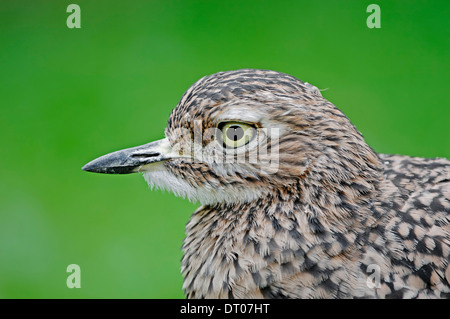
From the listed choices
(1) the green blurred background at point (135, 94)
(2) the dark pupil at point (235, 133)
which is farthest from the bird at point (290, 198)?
(1) the green blurred background at point (135, 94)

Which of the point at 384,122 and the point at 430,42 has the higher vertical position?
the point at 430,42

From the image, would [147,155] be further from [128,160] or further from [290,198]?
[290,198]

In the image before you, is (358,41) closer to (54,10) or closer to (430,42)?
(430,42)

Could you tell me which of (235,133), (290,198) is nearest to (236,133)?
(235,133)

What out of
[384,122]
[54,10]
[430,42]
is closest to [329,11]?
[430,42]

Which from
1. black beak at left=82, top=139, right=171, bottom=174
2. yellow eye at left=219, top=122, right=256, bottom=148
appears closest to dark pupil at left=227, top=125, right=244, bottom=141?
yellow eye at left=219, top=122, right=256, bottom=148

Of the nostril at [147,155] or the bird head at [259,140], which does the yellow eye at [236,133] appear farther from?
the nostril at [147,155]

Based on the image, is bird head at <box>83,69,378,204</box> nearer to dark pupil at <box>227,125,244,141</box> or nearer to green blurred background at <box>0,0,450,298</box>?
dark pupil at <box>227,125,244,141</box>

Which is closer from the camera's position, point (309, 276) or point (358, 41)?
point (309, 276)
